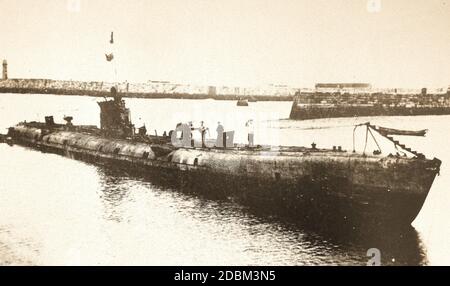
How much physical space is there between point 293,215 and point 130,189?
27.8 ft

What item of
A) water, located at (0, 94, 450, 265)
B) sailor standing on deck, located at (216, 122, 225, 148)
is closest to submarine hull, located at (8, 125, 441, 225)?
water, located at (0, 94, 450, 265)

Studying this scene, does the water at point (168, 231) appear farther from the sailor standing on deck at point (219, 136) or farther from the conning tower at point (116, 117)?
the conning tower at point (116, 117)

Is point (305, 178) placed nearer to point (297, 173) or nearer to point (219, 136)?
point (297, 173)

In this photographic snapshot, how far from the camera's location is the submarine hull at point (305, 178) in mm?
14680

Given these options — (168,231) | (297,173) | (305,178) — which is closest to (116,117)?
(168,231)

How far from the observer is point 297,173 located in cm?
1700

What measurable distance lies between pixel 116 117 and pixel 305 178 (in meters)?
15.0

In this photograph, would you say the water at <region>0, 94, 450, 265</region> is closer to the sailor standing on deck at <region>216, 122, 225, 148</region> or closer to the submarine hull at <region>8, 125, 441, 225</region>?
the submarine hull at <region>8, 125, 441, 225</region>

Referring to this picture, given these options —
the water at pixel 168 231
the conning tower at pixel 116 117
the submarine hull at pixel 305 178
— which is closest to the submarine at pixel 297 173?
the submarine hull at pixel 305 178

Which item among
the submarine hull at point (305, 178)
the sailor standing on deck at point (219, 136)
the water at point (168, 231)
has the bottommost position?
the water at point (168, 231)

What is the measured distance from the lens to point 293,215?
1647cm

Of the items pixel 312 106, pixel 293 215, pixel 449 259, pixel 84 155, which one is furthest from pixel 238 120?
pixel 449 259

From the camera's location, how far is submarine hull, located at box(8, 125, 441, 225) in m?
14.7

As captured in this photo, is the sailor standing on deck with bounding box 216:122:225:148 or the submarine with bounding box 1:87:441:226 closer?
the submarine with bounding box 1:87:441:226
